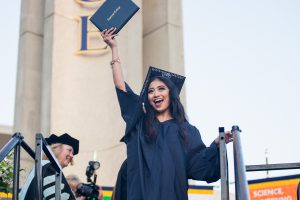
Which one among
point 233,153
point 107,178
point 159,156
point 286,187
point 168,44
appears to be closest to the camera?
point 233,153

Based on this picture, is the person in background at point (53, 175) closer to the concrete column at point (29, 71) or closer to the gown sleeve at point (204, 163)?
the gown sleeve at point (204, 163)

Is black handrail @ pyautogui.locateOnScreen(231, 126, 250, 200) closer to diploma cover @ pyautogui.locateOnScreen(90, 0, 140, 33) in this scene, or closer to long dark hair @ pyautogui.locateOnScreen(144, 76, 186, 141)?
long dark hair @ pyautogui.locateOnScreen(144, 76, 186, 141)

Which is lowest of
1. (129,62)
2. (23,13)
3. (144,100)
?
(144,100)

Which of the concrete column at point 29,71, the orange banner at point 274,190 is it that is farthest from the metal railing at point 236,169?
the concrete column at point 29,71

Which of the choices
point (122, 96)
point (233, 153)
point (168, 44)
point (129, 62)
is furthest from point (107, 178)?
point (233, 153)

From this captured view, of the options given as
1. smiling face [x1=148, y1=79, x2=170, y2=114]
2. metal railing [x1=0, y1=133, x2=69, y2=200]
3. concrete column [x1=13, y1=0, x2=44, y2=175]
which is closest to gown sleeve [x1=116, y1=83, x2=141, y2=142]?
smiling face [x1=148, y1=79, x2=170, y2=114]

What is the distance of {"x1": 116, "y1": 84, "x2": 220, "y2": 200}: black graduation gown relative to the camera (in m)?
3.68

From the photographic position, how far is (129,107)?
4113 mm

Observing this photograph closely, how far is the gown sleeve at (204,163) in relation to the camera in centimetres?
370

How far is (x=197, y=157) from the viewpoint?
150 inches

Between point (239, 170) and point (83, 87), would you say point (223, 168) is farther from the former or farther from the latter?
point (83, 87)

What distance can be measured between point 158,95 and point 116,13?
2.51 feet

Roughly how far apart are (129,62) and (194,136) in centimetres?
799

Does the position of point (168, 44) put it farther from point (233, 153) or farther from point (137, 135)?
point (233, 153)
